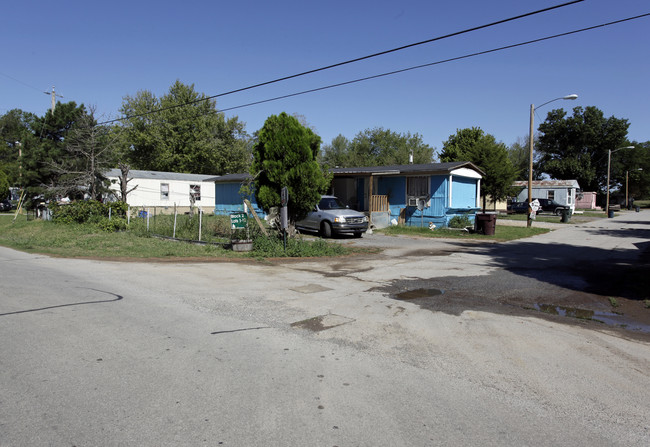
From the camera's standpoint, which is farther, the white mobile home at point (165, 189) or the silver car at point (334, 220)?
the white mobile home at point (165, 189)

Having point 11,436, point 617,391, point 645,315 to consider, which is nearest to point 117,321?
point 11,436

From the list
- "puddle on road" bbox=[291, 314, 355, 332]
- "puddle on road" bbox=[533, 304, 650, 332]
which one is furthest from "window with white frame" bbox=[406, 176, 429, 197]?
"puddle on road" bbox=[291, 314, 355, 332]

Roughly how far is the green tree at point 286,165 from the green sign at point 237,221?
78 cm

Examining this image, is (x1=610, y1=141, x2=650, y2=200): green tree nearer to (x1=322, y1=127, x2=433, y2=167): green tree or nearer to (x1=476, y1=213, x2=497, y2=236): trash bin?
(x1=322, y1=127, x2=433, y2=167): green tree

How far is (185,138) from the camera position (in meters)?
48.9

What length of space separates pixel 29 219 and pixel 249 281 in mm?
22824

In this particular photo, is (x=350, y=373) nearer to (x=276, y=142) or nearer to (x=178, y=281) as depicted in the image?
(x=178, y=281)

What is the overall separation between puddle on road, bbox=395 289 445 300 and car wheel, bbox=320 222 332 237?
10230 millimetres

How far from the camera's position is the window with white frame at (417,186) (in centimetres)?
2434

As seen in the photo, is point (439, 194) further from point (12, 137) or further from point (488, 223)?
point (12, 137)

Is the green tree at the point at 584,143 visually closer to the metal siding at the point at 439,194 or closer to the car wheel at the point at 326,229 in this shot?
the metal siding at the point at 439,194

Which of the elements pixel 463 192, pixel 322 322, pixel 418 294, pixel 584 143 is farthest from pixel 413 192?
pixel 584 143

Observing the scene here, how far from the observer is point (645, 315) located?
722cm

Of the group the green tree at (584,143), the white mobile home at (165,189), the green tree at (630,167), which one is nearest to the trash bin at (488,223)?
the white mobile home at (165,189)
